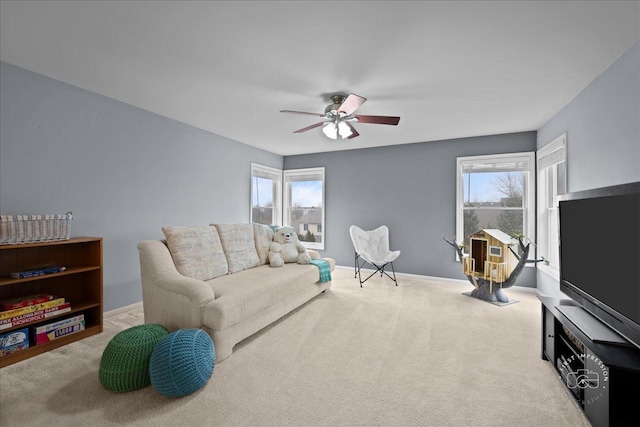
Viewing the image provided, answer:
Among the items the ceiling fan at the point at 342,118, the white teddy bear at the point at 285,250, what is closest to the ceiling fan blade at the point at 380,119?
→ the ceiling fan at the point at 342,118

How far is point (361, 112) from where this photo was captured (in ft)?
11.6

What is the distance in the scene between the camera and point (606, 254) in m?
1.71

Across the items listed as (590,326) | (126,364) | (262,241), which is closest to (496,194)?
(590,326)

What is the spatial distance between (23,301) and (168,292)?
3.80ft

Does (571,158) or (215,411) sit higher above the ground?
(571,158)

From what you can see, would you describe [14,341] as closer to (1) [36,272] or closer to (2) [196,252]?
(1) [36,272]

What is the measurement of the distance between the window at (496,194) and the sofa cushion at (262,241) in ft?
10.1

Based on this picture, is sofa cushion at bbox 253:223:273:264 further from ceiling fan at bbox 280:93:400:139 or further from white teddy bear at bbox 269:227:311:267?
ceiling fan at bbox 280:93:400:139

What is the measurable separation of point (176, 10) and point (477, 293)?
441 centimetres

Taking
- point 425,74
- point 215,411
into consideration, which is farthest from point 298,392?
point 425,74

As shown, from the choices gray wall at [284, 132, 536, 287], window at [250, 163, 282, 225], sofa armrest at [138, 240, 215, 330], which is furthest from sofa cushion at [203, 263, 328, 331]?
window at [250, 163, 282, 225]

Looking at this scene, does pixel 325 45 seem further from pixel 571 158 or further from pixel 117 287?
pixel 117 287

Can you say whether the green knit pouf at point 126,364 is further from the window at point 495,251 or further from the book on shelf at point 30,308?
the window at point 495,251

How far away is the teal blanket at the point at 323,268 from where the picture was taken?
12.4 feet
